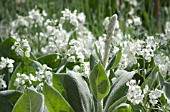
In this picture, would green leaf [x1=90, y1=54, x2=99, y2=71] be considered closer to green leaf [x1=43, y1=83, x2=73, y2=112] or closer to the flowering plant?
the flowering plant

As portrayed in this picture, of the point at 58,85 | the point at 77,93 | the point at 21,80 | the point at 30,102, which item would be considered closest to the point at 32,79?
the point at 21,80

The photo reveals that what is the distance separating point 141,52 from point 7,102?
556 millimetres

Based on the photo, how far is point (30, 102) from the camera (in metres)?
1.48

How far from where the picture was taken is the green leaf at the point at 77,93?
1.65m

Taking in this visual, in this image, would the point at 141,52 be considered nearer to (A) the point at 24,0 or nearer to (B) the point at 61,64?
(B) the point at 61,64

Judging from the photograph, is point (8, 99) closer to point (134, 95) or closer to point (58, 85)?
point (58, 85)

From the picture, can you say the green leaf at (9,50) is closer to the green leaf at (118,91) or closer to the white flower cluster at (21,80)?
the white flower cluster at (21,80)

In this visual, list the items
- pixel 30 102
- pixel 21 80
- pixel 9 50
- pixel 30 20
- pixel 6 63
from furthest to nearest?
pixel 30 20, pixel 9 50, pixel 6 63, pixel 21 80, pixel 30 102

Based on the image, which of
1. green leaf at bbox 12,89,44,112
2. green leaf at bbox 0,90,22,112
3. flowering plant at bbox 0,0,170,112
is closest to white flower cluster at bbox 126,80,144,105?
flowering plant at bbox 0,0,170,112

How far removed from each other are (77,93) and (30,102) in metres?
0.23

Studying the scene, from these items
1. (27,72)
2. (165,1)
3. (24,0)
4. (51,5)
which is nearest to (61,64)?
(27,72)

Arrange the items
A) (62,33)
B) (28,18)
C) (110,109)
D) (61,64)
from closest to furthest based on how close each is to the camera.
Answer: (110,109) < (61,64) < (62,33) < (28,18)

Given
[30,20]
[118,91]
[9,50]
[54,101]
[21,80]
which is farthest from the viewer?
[30,20]

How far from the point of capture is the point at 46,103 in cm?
159
